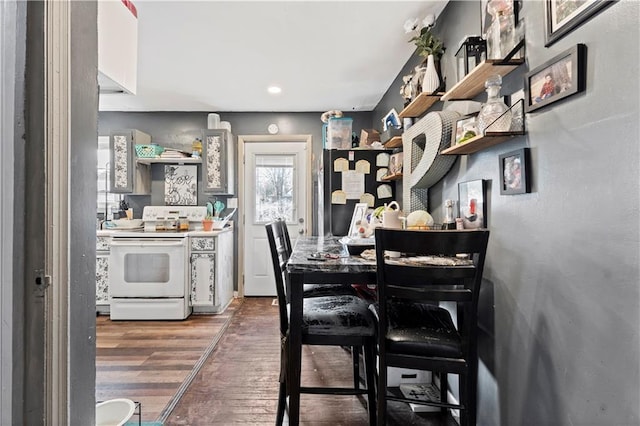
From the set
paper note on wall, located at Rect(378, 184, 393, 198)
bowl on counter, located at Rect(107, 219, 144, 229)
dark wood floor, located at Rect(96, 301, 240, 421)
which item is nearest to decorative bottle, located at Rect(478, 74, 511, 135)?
paper note on wall, located at Rect(378, 184, 393, 198)

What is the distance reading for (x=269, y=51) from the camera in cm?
261

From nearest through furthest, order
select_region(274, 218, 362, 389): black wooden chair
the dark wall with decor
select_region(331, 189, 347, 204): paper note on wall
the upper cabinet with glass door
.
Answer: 1. the dark wall with decor
2. select_region(274, 218, 362, 389): black wooden chair
3. select_region(331, 189, 347, 204): paper note on wall
4. the upper cabinet with glass door

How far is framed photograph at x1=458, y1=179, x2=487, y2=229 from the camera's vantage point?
1.57m

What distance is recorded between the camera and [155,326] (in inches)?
125

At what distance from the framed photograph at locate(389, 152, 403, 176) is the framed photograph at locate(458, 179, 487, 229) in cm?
84

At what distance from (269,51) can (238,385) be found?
243 centimetres

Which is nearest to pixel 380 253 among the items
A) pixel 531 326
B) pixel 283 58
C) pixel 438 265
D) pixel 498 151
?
pixel 438 265

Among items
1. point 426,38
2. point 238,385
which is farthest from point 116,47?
point 238,385

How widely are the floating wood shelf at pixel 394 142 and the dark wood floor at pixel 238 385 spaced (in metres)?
1.73

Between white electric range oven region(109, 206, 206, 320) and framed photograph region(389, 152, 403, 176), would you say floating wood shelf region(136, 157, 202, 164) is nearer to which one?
white electric range oven region(109, 206, 206, 320)

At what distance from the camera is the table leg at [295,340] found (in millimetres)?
1319

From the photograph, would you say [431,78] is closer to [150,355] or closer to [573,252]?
[573,252]

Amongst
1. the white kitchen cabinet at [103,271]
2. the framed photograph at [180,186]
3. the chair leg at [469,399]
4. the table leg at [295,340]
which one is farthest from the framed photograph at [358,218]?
the white kitchen cabinet at [103,271]

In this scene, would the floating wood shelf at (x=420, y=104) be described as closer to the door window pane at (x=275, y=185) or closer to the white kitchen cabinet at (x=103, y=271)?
the door window pane at (x=275, y=185)
